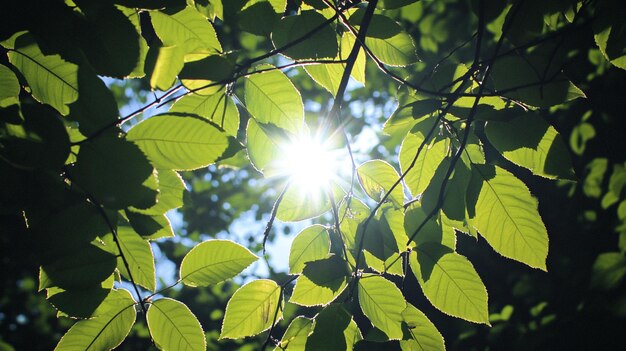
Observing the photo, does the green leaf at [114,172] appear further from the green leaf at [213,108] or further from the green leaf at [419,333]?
the green leaf at [419,333]

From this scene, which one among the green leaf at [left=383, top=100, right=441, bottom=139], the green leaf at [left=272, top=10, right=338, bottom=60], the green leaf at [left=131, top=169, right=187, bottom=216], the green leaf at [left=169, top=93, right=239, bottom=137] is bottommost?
the green leaf at [left=131, top=169, right=187, bottom=216]

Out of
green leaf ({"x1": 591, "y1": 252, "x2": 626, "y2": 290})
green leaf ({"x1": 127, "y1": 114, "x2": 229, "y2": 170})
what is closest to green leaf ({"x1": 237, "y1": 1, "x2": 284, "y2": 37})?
green leaf ({"x1": 127, "y1": 114, "x2": 229, "y2": 170})

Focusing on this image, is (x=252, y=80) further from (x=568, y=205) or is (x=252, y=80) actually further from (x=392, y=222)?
(x=568, y=205)

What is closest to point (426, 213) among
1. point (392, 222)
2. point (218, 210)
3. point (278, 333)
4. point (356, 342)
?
point (392, 222)

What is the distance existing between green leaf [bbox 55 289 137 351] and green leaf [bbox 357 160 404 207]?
77 centimetres

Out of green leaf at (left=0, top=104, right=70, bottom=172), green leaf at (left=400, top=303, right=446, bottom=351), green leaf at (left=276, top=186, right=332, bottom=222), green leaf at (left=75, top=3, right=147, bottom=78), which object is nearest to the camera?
green leaf at (left=0, top=104, right=70, bottom=172)

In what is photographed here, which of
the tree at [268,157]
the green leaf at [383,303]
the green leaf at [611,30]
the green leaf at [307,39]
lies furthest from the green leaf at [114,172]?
the green leaf at [611,30]

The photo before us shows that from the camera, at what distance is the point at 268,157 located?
1085 millimetres

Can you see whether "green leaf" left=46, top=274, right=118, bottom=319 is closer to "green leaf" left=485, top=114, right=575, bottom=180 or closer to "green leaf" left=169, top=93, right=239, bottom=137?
"green leaf" left=169, top=93, right=239, bottom=137

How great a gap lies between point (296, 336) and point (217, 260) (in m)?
0.31

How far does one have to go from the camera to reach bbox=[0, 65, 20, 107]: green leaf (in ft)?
2.94

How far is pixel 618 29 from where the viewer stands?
100 centimetres

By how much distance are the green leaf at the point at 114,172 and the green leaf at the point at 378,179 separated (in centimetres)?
69

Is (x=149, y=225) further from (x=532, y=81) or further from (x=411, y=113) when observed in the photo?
(x=532, y=81)
